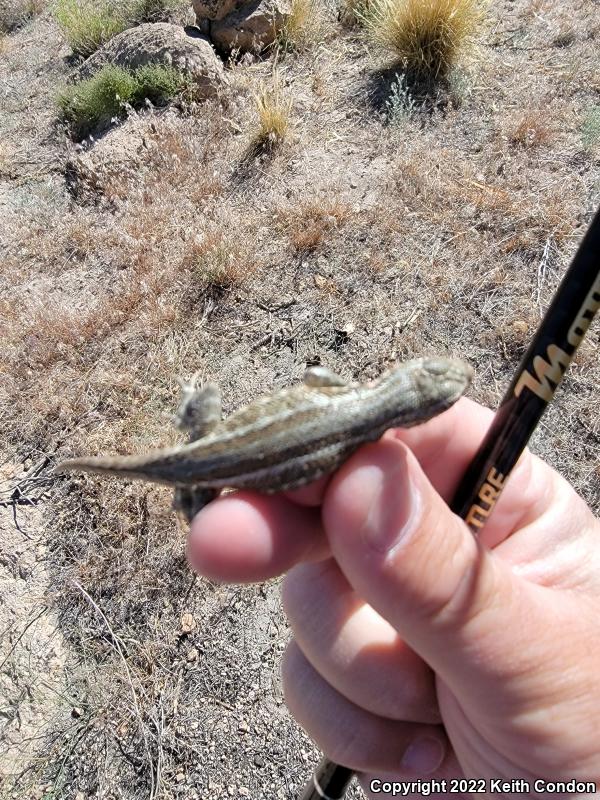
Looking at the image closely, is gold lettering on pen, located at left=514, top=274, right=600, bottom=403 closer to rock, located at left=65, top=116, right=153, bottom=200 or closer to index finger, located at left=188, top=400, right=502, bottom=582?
index finger, located at left=188, top=400, right=502, bottom=582

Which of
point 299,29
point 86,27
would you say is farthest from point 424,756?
point 86,27

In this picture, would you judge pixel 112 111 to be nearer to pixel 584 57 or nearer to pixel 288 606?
pixel 584 57

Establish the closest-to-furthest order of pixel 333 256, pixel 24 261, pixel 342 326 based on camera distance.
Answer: pixel 342 326, pixel 333 256, pixel 24 261

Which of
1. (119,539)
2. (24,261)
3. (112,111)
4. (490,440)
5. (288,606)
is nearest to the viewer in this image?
(490,440)

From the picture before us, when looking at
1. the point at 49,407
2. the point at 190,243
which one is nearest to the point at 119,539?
the point at 49,407

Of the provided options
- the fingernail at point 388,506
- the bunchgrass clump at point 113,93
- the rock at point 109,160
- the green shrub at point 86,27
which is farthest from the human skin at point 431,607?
Answer: the green shrub at point 86,27

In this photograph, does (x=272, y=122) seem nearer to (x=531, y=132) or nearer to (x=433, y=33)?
(x=433, y=33)

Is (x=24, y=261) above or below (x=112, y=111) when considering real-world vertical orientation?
below
